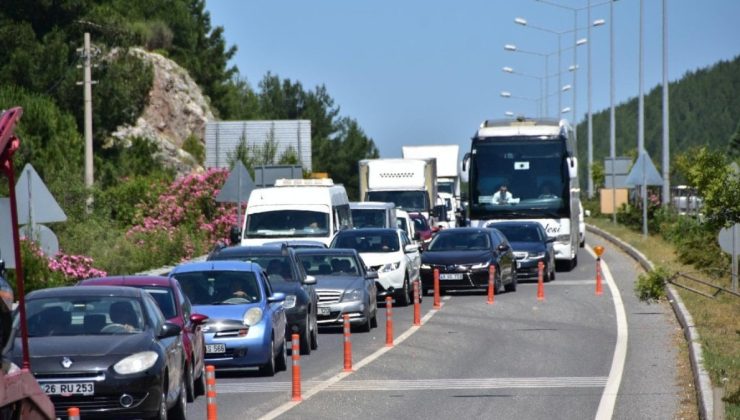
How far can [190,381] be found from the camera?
57.8 feet

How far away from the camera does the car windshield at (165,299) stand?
59.6ft

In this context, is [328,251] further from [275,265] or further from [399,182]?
[399,182]

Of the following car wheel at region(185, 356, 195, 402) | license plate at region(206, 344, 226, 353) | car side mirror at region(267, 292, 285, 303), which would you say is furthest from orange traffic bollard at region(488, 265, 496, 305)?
car wheel at region(185, 356, 195, 402)

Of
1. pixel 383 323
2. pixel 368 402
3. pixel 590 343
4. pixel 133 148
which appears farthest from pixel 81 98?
pixel 368 402

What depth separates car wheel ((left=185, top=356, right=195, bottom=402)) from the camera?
17438mm

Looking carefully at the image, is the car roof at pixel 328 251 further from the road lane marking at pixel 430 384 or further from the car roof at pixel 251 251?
the road lane marking at pixel 430 384

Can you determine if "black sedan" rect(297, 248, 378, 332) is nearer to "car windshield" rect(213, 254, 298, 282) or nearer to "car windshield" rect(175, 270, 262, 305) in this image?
"car windshield" rect(213, 254, 298, 282)

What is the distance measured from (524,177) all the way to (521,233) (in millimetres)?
2377

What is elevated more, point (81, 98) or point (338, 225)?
point (81, 98)

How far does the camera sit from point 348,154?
132250 millimetres

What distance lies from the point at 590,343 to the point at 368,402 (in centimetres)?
766

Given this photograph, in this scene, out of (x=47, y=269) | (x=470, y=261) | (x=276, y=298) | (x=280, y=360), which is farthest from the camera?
(x=470, y=261)

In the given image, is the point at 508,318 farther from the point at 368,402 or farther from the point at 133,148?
the point at 133,148

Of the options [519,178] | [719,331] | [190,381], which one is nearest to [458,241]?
[519,178]
